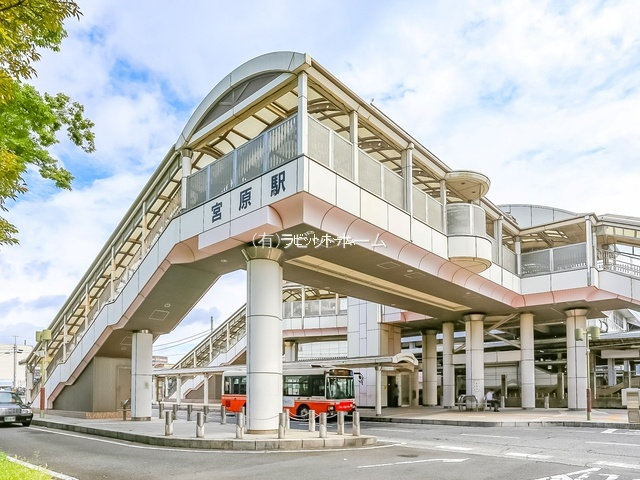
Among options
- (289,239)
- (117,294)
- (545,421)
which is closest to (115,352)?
(117,294)

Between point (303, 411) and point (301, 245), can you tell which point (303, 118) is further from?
point (303, 411)

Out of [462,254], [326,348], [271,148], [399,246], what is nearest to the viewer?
[271,148]

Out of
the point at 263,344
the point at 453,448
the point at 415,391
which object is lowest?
the point at 415,391

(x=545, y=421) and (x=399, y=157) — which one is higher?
(x=399, y=157)

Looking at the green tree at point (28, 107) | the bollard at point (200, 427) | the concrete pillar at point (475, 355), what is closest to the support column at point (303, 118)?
Result: the green tree at point (28, 107)

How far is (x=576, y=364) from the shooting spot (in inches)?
1262

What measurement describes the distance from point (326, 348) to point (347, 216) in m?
39.8

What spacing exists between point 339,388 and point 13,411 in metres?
14.4

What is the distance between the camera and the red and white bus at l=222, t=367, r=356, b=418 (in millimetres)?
29719

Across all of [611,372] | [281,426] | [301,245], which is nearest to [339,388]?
[301,245]

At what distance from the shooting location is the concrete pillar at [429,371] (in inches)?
1665

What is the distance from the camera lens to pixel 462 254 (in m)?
23.5

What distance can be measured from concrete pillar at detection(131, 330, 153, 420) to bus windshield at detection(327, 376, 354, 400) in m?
8.63

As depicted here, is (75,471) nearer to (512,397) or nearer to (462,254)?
(462,254)
